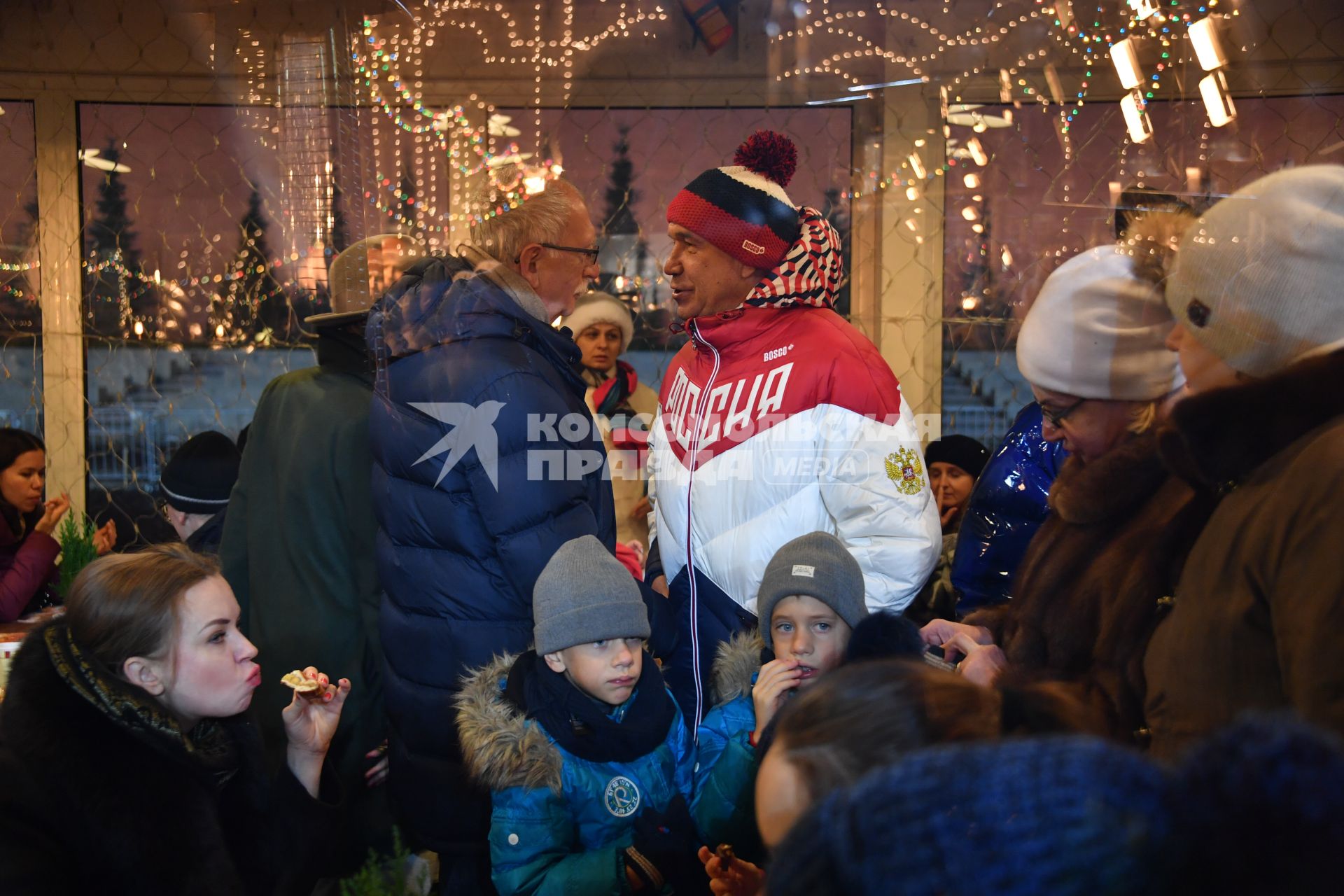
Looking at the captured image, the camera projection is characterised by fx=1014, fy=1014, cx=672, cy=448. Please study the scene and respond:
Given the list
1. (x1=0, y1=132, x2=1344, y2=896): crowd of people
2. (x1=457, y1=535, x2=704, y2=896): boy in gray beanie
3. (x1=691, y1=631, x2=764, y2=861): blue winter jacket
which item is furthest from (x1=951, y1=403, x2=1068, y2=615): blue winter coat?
(x1=457, y1=535, x2=704, y2=896): boy in gray beanie

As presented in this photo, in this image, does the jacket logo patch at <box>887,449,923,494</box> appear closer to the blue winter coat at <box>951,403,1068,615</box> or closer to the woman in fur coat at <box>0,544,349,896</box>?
the blue winter coat at <box>951,403,1068,615</box>

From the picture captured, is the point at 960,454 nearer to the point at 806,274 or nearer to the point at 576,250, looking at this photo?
the point at 806,274

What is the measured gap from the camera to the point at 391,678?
1556 mm

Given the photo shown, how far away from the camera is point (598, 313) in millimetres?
2812

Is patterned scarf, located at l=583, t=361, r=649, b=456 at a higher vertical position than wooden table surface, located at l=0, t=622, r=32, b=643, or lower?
higher

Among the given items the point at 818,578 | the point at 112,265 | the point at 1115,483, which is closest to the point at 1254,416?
the point at 1115,483

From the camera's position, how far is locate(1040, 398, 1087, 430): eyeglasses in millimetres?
1235

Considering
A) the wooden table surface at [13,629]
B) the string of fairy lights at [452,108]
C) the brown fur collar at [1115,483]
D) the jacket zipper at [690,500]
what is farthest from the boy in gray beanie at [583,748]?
the wooden table surface at [13,629]

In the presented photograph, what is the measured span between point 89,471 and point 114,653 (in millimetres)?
1915

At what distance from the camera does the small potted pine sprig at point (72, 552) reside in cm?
255

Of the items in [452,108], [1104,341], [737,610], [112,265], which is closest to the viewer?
[1104,341]

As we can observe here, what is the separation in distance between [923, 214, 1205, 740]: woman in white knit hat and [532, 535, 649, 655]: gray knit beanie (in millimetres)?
449

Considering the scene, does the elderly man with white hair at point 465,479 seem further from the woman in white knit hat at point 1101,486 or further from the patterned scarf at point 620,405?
the patterned scarf at point 620,405

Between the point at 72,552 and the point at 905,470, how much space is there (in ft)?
7.21
